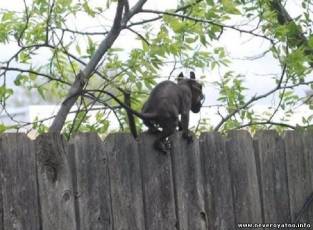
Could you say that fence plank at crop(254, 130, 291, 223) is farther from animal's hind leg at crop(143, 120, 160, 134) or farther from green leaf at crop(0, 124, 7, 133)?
green leaf at crop(0, 124, 7, 133)

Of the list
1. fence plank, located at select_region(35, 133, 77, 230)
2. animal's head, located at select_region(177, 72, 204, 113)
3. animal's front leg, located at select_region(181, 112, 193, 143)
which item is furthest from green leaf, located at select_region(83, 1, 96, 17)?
fence plank, located at select_region(35, 133, 77, 230)

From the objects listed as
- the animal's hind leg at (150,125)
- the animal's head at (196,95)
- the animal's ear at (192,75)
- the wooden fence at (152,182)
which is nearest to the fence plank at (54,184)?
the wooden fence at (152,182)

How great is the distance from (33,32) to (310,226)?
2.49 metres

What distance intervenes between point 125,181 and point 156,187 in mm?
253

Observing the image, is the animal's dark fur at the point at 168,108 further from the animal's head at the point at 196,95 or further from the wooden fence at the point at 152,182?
the animal's head at the point at 196,95

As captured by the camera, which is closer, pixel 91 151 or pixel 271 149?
pixel 91 151

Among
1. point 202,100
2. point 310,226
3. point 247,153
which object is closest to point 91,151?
point 247,153

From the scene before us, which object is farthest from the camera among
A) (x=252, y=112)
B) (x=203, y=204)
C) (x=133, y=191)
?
(x=252, y=112)

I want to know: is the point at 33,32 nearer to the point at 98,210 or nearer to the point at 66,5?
the point at 66,5

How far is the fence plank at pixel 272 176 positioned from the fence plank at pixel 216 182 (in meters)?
0.30

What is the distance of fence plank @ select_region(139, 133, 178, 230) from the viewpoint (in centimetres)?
502

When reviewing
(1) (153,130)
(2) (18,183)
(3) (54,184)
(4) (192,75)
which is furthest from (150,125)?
(2) (18,183)

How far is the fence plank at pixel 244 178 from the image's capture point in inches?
215

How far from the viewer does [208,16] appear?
573cm
